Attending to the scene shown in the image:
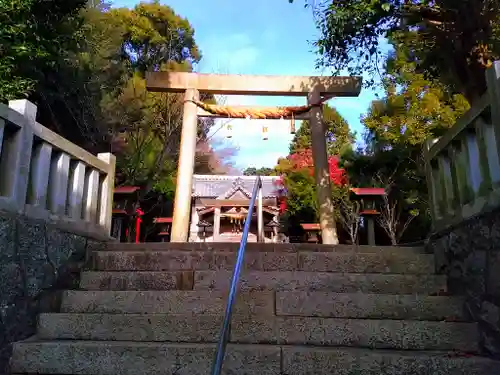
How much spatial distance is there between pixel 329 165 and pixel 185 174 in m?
6.59

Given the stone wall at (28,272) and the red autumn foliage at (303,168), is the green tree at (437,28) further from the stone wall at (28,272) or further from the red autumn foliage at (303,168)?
the red autumn foliage at (303,168)

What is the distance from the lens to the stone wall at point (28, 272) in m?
2.21

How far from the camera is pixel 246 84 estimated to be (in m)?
6.69

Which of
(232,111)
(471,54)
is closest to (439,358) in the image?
(471,54)

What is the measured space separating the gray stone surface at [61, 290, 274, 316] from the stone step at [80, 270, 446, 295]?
17 cm

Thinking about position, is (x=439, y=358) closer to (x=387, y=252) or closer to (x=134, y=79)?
(x=387, y=252)

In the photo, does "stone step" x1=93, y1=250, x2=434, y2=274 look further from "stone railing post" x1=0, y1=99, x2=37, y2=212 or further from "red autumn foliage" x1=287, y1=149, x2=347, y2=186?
"red autumn foliage" x1=287, y1=149, x2=347, y2=186

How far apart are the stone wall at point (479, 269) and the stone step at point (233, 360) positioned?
0.70ft

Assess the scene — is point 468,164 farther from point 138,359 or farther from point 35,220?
point 35,220

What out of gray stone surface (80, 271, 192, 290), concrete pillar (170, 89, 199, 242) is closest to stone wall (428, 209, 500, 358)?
gray stone surface (80, 271, 192, 290)

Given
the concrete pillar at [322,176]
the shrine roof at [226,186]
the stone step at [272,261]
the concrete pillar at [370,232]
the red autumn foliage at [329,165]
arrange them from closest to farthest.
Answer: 1. the stone step at [272,261]
2. the concrete pillar at [322,176]
3. the concrete pillar at [370,232]
4. the red autumn foliage at [329,165]
5. the shrine roof at [226,186]

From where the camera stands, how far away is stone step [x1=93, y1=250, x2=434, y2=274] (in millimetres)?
2807

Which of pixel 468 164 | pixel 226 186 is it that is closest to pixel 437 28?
pixel 468 164

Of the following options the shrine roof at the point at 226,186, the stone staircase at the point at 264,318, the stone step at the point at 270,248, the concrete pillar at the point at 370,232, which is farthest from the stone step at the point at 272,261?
the shrine roof at the point at 226,186
